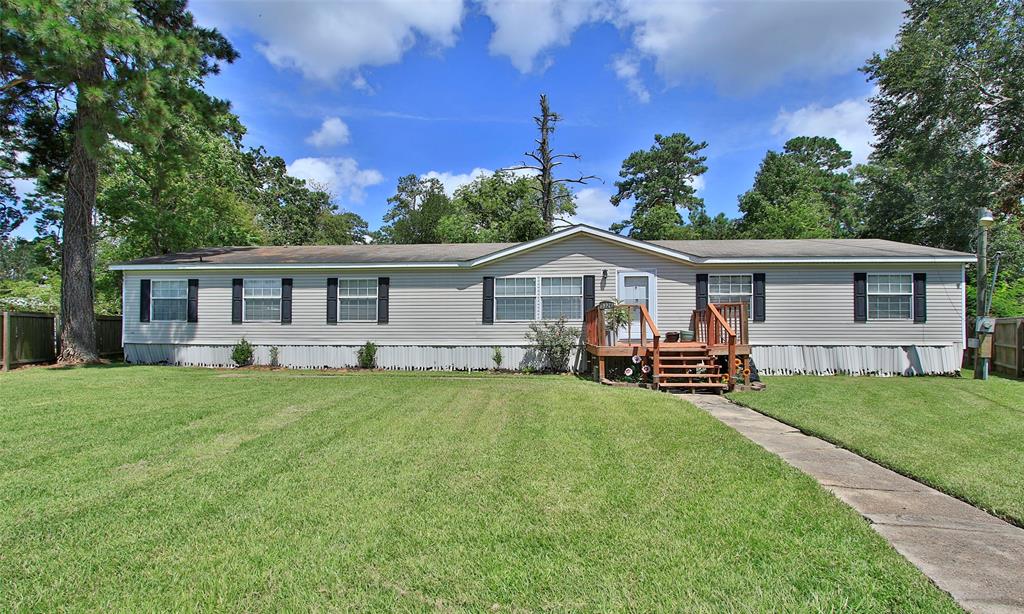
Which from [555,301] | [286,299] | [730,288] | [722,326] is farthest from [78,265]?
[730,288]

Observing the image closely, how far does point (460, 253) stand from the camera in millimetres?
14625

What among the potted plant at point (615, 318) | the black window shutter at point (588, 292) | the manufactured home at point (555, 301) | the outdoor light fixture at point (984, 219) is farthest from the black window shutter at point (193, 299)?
the outdoor light fixture at point (984, 219)

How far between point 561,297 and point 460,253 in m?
3.29

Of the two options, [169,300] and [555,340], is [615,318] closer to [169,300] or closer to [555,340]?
[555,340]

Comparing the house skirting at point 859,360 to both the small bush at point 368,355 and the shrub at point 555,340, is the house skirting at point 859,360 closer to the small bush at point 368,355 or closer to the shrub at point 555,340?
the shrub at point 555,340

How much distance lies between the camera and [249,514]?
338cm

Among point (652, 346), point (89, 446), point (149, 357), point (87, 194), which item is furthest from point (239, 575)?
point (87, 194)

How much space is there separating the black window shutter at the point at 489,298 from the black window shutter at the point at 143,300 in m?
9.39

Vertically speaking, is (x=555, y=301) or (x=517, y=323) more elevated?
(x=555, y=301)

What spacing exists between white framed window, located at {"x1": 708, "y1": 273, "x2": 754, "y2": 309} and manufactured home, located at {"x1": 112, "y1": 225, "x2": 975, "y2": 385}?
0.04 meters

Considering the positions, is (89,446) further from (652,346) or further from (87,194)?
(87,194)

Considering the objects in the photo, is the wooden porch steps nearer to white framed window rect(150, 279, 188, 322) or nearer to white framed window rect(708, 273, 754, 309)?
white framed window rect(708, 273, 754, 309)

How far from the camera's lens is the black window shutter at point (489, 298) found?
1351cm

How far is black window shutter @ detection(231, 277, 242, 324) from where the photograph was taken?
14.1 meters
